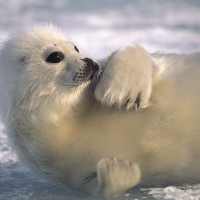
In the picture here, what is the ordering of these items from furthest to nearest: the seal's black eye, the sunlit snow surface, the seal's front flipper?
the sunlit snow surface < the seal's black eye < the seal's front flipper

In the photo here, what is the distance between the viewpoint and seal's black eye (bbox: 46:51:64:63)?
3324mm

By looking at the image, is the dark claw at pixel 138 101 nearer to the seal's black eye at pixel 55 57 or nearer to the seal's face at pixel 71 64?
the seal's face at pixel 71 64

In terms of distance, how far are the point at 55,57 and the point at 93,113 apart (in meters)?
0.46

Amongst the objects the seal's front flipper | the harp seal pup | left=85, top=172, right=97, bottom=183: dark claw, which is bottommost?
the seal's front flipper

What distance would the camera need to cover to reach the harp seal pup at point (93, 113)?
322 centimetres

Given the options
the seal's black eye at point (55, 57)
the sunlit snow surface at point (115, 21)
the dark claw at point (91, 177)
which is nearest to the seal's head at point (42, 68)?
the seal's black eye at point (55, 57)

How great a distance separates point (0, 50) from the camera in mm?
3516

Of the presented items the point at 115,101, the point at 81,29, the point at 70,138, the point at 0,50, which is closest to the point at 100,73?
the point at 115,101

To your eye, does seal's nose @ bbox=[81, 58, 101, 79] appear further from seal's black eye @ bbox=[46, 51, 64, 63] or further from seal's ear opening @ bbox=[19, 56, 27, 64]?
seal's ear opening @ bbox=[19, 56, 27, 64]

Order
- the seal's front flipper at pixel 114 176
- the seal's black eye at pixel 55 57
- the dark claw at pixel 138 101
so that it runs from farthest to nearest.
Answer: the seal's black eye at pixel 55 57 < the dark claw at pixel 138 101 < the seal's front flipper at pixel 114 176

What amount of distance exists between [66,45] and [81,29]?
5321 mm

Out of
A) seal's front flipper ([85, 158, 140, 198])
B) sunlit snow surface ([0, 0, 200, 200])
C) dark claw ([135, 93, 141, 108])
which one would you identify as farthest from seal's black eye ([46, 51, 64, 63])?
sunlit snow surface ([0, 0, 200, 200])

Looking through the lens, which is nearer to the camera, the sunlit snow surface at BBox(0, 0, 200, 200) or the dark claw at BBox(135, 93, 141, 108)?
the dark claw at BBox(135, 93, 141, 108)

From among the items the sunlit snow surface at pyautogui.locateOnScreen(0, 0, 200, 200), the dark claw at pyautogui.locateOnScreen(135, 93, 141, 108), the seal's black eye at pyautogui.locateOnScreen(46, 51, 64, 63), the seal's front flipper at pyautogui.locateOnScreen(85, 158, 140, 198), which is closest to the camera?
the seal's front flipper at pyautogui.locateOnScreen(85, 158, 140, 198)
